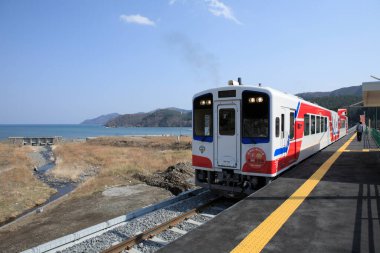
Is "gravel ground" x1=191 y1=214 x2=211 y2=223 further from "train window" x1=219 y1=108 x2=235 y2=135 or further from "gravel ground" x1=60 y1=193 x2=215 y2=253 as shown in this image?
"train window" x1=219 y1=108 x2=235 y2=135

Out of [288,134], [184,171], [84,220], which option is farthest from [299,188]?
[184,171]

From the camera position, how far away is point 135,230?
27.1 ft

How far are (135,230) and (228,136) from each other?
414 cm

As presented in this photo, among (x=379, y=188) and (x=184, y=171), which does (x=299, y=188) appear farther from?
(x=184, y=171)

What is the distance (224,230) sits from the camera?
19.7 ft

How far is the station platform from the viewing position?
5.27 metres

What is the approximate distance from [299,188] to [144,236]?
4658mm

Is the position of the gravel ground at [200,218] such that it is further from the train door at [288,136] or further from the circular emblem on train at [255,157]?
the train door at [288,136]

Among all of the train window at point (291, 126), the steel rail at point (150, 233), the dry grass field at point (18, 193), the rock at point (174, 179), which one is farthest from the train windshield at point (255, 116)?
the dry grass field at point (18, 193)

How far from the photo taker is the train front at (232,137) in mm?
9922

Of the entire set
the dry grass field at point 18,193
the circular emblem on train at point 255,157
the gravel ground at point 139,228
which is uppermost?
the circular emblem on train at point 255,157

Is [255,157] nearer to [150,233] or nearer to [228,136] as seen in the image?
[228,136]

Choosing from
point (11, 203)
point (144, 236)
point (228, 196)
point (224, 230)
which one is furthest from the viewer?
point (11, 203)

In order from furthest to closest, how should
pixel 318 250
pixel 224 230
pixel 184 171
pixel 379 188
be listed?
pixel 184 171 → pixel 379 188 → pixel 224 230 → pixel 318 250
